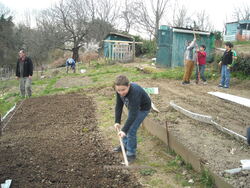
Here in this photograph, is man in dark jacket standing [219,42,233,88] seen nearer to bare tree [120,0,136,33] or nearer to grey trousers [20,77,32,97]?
grey trousers [20,77,32,97]

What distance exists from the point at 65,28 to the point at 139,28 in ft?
32.3

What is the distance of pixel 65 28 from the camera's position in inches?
1350

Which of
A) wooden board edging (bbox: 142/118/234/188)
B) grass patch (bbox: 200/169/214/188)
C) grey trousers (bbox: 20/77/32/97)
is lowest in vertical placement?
grass patch (bbox: 200/169/214/188)

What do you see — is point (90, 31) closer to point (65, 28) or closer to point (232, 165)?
point (65, 28)

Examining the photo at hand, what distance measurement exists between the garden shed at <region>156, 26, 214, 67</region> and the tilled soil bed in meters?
8.78

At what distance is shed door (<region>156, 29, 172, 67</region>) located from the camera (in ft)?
49.7

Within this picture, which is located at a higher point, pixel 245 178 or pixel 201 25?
pixel 201 25

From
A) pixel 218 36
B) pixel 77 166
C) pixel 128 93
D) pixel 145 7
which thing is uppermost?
pixel 145 7

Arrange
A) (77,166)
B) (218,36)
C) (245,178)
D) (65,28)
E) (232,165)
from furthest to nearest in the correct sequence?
(65,28) → (218,36) → (77,166) → (232,165) → (245,178)

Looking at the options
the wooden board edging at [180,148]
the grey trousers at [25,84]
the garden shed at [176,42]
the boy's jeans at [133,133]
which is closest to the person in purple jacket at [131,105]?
the boy's jeans at [133,133]

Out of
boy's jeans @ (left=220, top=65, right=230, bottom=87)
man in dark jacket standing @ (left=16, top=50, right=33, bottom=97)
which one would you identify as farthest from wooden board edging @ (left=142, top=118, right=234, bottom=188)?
man in dark jacket standing @ (left=16, top=50, right=33, bottom=97)

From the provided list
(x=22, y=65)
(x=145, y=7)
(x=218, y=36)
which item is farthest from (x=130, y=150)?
(x=145, y=7)

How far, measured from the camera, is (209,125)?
200 inches

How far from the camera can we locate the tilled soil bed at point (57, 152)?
354 centimetres
